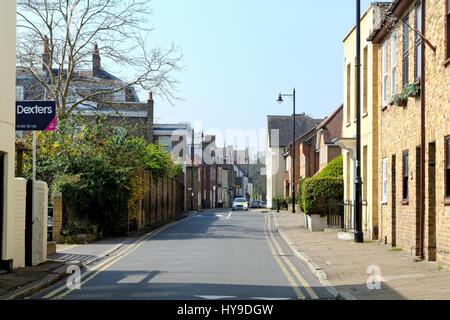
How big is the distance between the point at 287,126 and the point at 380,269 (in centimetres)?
8000

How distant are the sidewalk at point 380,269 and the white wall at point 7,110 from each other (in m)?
6.98

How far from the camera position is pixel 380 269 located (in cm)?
1684

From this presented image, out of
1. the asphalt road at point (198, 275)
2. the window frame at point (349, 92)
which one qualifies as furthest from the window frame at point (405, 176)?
the window frame at point (349, 92)

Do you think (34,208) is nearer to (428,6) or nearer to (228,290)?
(228,290)

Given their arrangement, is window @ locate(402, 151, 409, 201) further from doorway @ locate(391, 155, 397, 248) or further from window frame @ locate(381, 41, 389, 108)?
window frame @ locate(381, 41, 389, 108)

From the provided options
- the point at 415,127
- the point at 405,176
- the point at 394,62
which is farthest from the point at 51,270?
the point at 394,62

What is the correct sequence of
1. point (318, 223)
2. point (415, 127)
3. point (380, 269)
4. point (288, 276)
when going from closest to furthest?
1. point (288, 276)
2. point (380, 269)
3. point (415, 127)
4. point (318, 223)

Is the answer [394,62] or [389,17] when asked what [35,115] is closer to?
[389,17]

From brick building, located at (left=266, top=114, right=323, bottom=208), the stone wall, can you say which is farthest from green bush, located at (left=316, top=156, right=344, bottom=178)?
brick building, located at (left=266, top=114, right=323, bottom=208)

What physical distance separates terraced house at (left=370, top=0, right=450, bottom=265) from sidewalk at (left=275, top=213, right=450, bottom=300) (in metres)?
0.59

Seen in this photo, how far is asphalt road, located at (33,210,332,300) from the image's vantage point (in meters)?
13.2

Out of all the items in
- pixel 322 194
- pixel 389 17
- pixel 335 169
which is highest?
pixel 389 17

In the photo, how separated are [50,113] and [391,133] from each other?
10.8 metres

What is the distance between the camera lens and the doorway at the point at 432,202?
1797 centimetres
